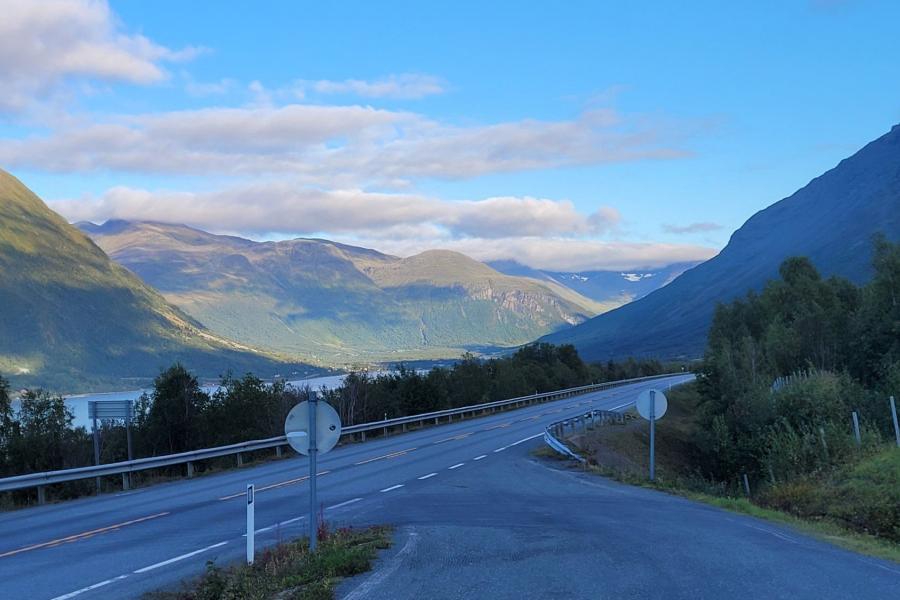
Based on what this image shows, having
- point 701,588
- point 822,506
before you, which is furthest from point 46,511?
point 822,506

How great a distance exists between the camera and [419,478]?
2217 centimetres

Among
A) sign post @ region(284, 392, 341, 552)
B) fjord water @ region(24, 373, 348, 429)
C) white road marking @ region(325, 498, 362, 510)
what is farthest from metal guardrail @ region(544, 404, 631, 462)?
sign post @ region(284, 392, 341, 552)

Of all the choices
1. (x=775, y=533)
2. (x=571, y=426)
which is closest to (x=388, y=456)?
(x=571, y=426)

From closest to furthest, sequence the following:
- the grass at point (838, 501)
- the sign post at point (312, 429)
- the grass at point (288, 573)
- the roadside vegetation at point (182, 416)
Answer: the grass at point (288, 573) → the sign post at point (312, 429) → the grass at point (838, 501) → the roadside vegetation at point (182, 416)

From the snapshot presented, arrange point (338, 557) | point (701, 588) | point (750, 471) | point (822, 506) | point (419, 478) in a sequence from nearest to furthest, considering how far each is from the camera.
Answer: point (701, 588) < point (338, 557) < point (822, 506) < point (419, 478) < point (750, 471)

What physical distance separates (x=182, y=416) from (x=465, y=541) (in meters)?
26.1

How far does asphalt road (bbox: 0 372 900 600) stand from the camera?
359 inches

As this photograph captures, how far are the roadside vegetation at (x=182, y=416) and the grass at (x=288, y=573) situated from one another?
1280 centimetres

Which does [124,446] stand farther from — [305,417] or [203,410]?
[305,417]

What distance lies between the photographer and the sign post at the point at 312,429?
10531 millimetres

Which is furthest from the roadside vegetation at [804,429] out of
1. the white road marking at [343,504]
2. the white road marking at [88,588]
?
the white road marking at [88,588]

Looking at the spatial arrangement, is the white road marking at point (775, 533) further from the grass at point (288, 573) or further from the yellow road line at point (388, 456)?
the yellow road line at point (388, 456)

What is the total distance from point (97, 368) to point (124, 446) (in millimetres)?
177009

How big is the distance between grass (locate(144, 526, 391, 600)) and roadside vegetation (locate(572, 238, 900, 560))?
24.9 ft
